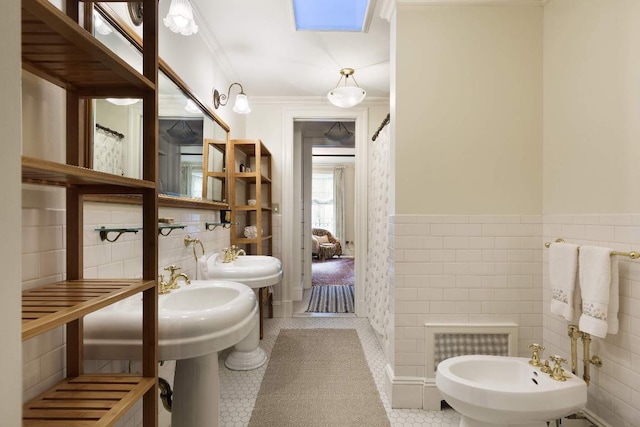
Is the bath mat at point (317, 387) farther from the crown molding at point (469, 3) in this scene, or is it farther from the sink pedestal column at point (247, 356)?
the crown molding at point (469, 3)

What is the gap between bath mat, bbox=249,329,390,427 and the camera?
66.3 inches

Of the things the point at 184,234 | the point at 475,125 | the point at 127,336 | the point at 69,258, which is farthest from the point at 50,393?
the point at 475,125

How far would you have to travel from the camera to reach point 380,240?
2553 mm

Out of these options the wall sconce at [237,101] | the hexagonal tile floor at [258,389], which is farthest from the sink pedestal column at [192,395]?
the wall sconce at [237,101]

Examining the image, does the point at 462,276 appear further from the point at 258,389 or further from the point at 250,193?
the point at 250,193

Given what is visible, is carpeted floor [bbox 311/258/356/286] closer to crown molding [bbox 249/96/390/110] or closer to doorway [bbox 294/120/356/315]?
doorway [bbox 294/120/356/315]

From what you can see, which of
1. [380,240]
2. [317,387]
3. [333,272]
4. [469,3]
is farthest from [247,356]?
[333,272]

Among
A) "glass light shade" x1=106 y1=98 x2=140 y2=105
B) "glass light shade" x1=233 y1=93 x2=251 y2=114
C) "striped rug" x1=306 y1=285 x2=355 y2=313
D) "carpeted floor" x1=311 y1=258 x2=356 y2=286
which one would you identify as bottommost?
"striped rug" x1=306 y1=285 x2=355 y2=313

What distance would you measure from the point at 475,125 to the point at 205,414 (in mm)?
1942

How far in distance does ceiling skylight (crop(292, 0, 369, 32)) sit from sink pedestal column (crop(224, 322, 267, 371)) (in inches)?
81.5

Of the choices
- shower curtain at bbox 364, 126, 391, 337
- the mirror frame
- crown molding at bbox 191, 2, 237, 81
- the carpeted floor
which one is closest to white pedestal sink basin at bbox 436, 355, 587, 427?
shower curtain at bbox 364, 126, 391, 337

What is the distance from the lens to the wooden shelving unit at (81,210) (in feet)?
2.27

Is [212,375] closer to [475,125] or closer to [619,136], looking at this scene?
[475,125]

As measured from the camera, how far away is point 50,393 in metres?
0.88
